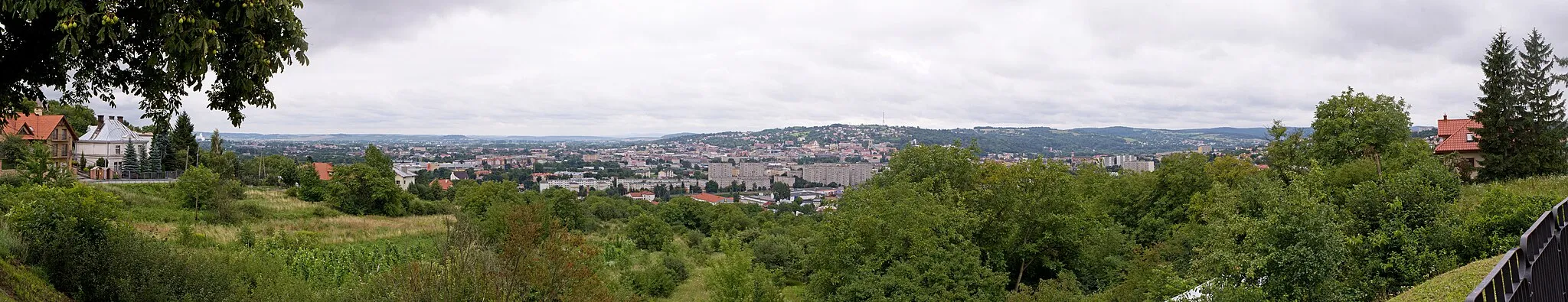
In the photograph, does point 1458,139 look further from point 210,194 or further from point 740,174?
point 740,174

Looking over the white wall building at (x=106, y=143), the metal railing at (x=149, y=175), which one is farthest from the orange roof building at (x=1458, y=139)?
the white wall building at (x=106, y=143)

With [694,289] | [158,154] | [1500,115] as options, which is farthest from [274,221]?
[1500,115]

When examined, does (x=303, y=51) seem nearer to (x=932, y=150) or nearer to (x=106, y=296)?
(x=106, y=296)

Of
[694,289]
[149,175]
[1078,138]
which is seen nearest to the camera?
[694,289]

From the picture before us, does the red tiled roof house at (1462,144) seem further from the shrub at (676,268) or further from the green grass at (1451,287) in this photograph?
the shrub at (676,268)

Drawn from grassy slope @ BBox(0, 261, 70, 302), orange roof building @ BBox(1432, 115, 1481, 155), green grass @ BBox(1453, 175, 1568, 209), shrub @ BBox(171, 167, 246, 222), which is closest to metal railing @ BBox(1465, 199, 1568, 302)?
grassy slope @ BBox(0, 261, 70, 302)

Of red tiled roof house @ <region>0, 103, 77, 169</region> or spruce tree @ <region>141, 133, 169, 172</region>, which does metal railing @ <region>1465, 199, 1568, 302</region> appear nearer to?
red tiled roof house @ <region>0, 103, 77, 169</region>

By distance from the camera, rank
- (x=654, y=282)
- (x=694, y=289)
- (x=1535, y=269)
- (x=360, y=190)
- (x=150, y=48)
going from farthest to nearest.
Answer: (x=360, y=190), (x=694, y=289), (x=654, y=282), (x=150, y=48), (x=1535, y=269)

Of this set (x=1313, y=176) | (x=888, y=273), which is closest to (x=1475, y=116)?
(x=1313, y=176)
